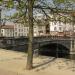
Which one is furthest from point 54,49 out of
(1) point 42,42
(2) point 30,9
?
(2) point 30,9

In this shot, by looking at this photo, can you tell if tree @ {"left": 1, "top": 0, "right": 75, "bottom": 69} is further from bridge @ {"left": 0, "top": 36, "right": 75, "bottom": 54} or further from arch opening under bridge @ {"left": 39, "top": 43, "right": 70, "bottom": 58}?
arch opening under bridge @ {"left": 39, "top": 43, "right": 70, "bottom": 58}

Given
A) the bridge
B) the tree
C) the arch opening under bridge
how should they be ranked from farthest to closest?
1. the arch opening under bridge
2. the bridge
3. the tree

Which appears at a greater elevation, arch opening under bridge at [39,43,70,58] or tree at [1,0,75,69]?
tree at [1,0,75,69]

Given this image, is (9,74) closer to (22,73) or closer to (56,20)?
(22,73)

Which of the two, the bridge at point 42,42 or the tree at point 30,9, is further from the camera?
the bridge at point 42,42

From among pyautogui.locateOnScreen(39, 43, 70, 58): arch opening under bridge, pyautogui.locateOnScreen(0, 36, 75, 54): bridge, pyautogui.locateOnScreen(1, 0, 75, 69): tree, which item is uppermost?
pyautogui.locateOnScreen(1, 0, 75, 69): tree

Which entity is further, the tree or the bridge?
the bridge

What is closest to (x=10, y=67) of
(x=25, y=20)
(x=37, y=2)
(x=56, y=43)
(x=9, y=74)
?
(x=9, y=74)

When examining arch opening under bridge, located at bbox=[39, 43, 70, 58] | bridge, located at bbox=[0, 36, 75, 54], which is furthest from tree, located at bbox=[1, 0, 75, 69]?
arch opening under bridge, located at bbox=[39, 43, 70, 58]

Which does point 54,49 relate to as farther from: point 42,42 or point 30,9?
point 30,9

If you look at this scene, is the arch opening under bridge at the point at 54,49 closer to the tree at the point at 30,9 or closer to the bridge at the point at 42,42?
the bridge at the point at 42,42

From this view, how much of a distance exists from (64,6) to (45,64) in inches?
139

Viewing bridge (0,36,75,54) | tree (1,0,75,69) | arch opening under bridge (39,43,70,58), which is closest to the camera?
tree (1,0,75,69)

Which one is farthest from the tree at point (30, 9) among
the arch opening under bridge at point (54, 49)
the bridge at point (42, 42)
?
the arch opening under bridge at point (54, 49)
